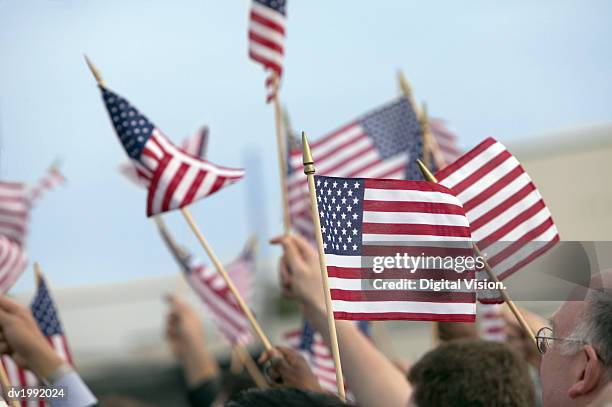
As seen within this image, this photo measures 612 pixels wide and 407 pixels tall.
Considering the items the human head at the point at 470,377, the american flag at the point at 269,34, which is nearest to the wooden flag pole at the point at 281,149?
the american flag at the point at 269,34

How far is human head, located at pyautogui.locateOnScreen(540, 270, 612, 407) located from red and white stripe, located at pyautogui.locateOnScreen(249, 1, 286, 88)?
431 cm

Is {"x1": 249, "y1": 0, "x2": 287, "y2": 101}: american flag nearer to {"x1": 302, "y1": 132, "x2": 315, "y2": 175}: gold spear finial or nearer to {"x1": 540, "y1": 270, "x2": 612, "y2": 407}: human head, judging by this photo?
{"x1": 302, "y1": 132, "x2": 315, "y2": 175}: gold spear finial

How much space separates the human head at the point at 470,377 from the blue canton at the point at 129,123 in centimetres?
274

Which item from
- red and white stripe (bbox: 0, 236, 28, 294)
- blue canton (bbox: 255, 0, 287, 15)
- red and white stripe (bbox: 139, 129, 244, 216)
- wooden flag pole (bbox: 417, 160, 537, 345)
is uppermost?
blue canton (bbox: 255, 0, 287, 15)

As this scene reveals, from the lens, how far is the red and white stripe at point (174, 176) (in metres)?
6.19

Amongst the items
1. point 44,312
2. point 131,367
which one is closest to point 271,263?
point 131,367

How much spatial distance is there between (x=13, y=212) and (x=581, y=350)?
5762mm

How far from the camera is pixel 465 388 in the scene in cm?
358

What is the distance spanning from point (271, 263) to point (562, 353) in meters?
27.0

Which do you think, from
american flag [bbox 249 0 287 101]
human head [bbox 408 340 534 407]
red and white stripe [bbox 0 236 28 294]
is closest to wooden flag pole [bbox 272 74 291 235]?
american flag [bbox 249 0 287 101]

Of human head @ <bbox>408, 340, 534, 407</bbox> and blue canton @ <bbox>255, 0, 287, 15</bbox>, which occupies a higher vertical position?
blue canton @ <bbox>255, 0, 287, 15</bbox>

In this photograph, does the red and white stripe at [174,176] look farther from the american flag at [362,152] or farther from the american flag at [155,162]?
the american flag at [362,152]

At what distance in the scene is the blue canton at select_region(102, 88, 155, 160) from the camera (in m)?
6.19

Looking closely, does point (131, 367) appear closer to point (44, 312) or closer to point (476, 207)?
point (44, 312)
